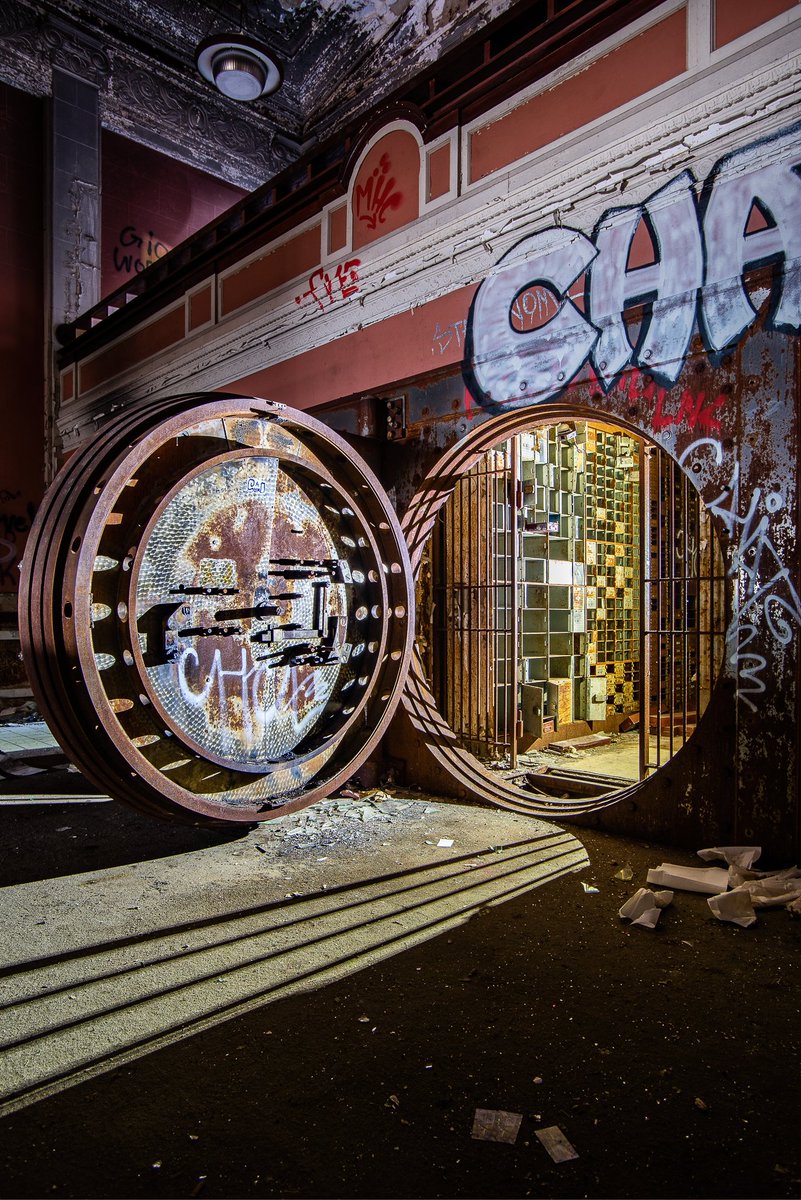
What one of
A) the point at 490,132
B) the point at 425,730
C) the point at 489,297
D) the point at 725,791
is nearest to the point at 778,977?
the point at 725,791

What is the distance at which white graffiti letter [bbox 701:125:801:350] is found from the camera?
332cm

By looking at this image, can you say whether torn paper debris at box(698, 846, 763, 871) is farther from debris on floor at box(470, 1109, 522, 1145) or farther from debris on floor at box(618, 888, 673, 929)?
debris on floor at box(470, 1109, 522, 1145)

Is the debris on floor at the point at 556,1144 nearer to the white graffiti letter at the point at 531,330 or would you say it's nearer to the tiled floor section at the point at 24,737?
the white graffiti letter at the point at 531,330

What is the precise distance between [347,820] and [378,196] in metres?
4.32

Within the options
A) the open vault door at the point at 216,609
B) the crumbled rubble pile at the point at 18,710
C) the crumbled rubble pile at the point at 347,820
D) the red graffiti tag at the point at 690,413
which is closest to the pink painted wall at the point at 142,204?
the crumbled rubble pile at the point at 18,710

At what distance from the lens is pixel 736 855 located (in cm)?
336

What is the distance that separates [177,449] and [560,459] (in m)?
5.07

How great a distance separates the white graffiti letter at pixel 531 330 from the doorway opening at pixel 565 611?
3.06 ft

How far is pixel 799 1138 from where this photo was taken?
175 centimetres

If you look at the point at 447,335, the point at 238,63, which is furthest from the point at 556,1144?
Answer: the point at 238,63

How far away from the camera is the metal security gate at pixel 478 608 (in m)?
5.68

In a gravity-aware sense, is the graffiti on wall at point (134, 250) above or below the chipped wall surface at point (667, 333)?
above

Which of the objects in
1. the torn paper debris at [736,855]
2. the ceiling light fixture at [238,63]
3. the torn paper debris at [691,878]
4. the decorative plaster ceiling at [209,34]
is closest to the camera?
the torn paper debris at [691,878]

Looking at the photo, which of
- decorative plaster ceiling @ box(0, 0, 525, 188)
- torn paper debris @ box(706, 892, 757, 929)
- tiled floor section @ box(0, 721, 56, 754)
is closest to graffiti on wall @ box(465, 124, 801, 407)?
torn paper debris @ box(706, 892, 757, 929)
